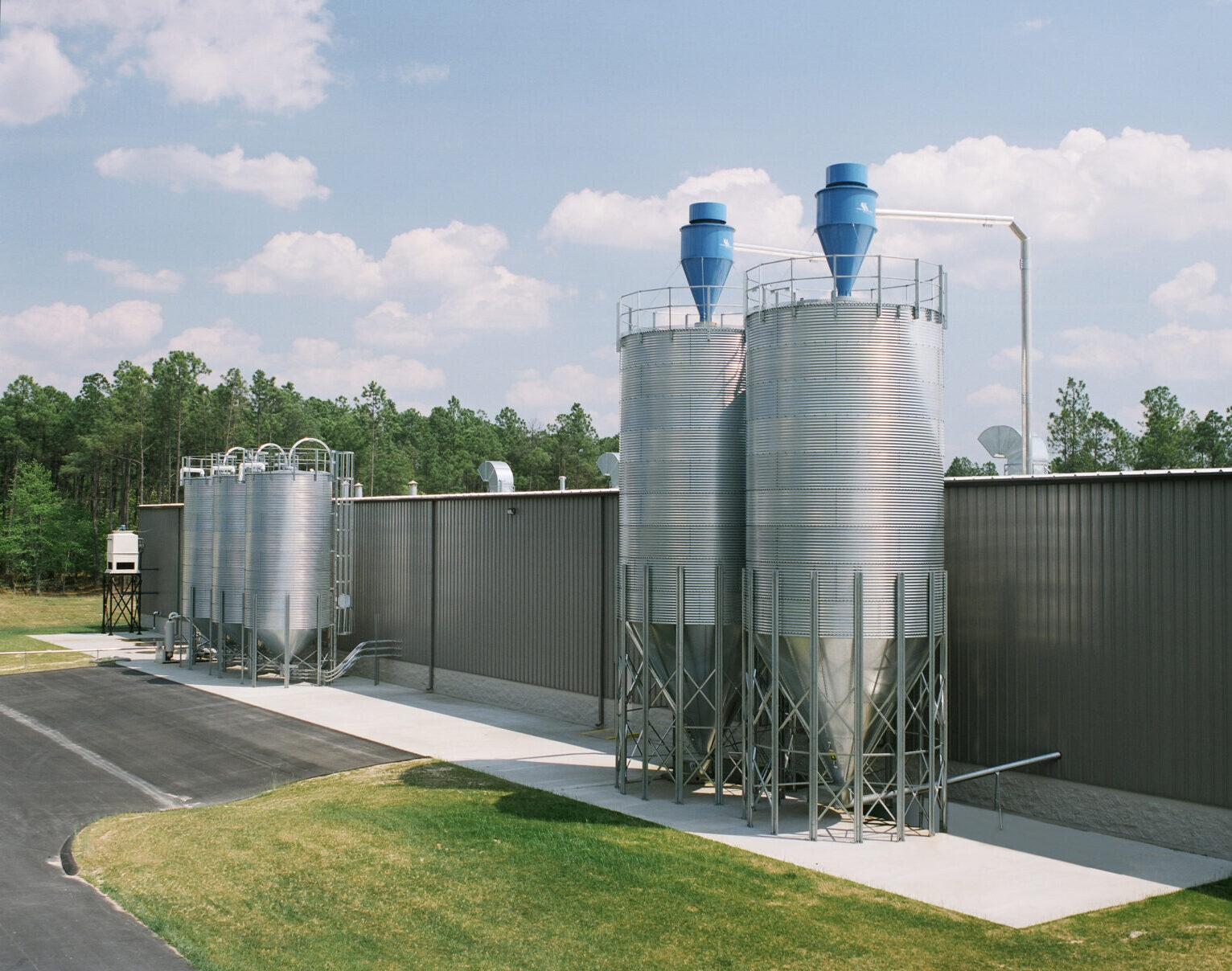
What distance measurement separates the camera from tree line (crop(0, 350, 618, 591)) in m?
80.7

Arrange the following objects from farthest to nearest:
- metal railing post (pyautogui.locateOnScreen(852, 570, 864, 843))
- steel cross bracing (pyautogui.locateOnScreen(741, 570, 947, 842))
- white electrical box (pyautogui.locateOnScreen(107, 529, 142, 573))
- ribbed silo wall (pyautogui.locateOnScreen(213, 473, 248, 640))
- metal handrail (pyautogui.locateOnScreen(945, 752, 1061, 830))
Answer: white electrical box (pyautogui.locateOnScreen(107, 529, 142, 573))
ribbed silo wall (pyautogui.locateOnScreen(213, 473, 248, 640))
metal handrail (pyautogui.locateOnScreen(945, 752, 1061, 830))
steel cross bracing (pyautogui.locateOnScreen(741, 570, 947, 842))
metal railing post (pyautogui.locateOnScreen(852, 570, 864, 843))

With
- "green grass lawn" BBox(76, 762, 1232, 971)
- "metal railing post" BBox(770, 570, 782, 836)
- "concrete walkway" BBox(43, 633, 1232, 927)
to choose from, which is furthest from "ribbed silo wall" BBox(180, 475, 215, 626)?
"metal railing post" BBox(770, 570, 782, 836)

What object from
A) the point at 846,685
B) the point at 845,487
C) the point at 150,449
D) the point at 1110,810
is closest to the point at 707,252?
the point at 845,487

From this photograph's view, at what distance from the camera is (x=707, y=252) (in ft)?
69.2

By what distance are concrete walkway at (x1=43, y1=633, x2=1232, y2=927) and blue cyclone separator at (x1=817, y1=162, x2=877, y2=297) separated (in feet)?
29.7

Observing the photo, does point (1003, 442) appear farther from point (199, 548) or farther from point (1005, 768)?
point (199, 548)

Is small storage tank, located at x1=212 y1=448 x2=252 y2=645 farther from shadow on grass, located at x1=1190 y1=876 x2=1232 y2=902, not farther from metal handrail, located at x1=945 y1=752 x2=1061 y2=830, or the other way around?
shadow on grass, located at x1=1190 y1=876 x2=1232 y2=902

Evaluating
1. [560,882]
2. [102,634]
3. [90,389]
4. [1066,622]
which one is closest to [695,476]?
[1066,622]

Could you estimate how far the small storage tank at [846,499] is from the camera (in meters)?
17.1

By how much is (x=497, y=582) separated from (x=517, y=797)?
12.4 m

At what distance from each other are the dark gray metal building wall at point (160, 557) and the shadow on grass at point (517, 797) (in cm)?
3168

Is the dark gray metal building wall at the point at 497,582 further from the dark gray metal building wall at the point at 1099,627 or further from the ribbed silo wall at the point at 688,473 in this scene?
the dark gray metal building wall at the point at 1099,627

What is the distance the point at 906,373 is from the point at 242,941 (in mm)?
12718

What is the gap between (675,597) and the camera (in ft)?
64.8
